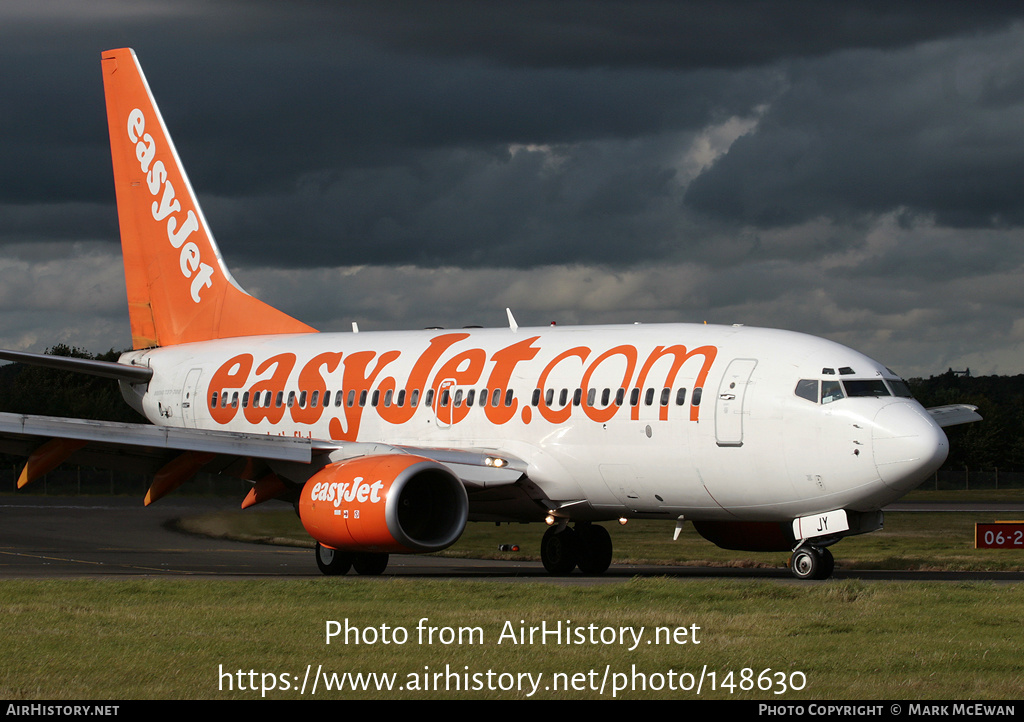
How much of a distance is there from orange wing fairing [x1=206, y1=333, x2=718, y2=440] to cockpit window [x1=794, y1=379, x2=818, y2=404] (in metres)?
1.49

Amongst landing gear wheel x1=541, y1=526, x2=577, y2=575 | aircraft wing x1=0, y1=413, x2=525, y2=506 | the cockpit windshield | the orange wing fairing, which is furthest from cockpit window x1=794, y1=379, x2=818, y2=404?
landing gear wheel x1=541, y1=526, x2=577, y2=575

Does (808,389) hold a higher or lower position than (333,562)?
higher

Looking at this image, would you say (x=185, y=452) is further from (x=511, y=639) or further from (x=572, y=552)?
(x=511, y=639)

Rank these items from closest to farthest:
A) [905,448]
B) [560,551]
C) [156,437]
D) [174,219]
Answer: [905,448], [156,437], [560,551], [174,219]

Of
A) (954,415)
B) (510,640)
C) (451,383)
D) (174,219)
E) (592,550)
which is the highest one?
(174,219)

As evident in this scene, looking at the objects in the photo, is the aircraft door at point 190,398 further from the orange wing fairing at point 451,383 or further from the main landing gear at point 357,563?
the main landing gear at point 357,563

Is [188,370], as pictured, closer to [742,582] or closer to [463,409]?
[463,409]

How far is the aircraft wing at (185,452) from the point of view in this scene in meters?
20.9

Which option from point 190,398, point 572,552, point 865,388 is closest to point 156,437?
point 190,398

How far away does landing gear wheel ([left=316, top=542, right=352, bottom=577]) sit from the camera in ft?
75.1

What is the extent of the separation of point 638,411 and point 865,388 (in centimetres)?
343

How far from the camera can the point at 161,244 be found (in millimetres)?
30797

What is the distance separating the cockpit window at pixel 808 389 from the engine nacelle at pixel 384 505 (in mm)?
5215

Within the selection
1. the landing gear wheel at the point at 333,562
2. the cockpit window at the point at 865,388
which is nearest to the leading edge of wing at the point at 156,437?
the landing gear wheel at the point at 333,562
